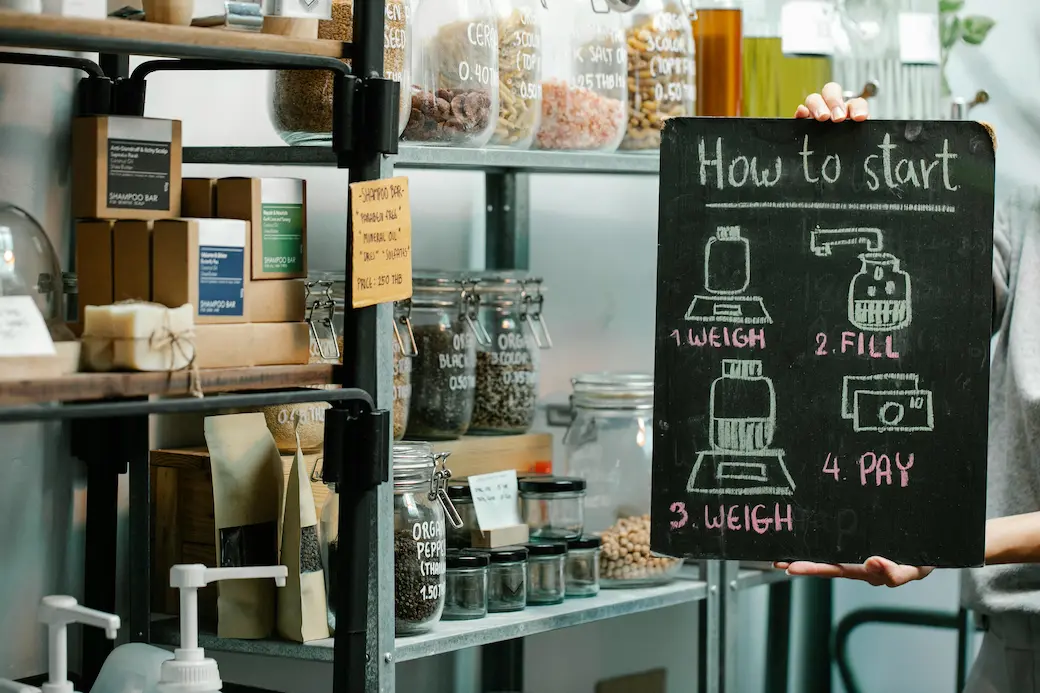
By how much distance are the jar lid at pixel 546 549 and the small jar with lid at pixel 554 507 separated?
0.22 feet

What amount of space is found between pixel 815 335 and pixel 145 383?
2.46 ft

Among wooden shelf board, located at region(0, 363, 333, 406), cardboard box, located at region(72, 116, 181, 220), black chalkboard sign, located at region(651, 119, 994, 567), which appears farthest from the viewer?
black chalkboard sign, located at region(651, 119, 994, 567)

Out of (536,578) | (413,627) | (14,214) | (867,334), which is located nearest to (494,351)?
(536,578)

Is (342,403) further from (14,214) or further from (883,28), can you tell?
(883,28)

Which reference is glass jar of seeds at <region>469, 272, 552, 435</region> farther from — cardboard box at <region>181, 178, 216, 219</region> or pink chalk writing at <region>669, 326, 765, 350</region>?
cardboard box at <region>181, 178, 216, 219</region>

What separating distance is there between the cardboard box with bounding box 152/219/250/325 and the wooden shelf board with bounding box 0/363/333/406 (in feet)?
Result: 0.23

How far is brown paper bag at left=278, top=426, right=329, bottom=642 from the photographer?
5.65 ft

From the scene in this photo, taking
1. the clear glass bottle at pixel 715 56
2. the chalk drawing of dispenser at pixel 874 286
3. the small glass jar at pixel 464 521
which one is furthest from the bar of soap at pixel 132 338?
the clear glass bottle at pixel 715 56

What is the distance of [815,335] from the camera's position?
167cm

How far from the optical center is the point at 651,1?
2178mm

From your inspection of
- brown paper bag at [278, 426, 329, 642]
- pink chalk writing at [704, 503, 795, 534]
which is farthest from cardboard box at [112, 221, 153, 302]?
pink chalk writing at [704, 503, 795, 534]

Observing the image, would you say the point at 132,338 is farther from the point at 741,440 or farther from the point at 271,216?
the point at 741,440

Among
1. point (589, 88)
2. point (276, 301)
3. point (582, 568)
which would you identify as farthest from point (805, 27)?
point (276, 301)

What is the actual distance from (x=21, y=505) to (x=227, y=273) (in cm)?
52
